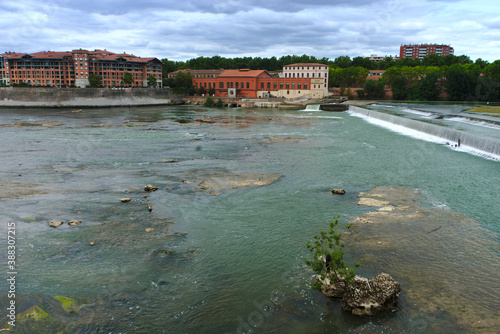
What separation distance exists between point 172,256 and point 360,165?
14.5 m

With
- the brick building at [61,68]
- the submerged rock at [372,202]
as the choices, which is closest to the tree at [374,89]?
the brick building at [61,68]

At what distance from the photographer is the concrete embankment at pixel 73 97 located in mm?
76562

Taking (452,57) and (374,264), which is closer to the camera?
(374,264)

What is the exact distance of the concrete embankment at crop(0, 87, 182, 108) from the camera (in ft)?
251

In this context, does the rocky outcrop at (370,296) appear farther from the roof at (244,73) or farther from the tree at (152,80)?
A: the tree at (152,80)

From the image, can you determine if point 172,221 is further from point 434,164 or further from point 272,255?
point 434,164

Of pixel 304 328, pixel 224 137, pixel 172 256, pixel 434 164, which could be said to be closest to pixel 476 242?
pixel 304 328

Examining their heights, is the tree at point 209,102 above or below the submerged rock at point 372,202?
above

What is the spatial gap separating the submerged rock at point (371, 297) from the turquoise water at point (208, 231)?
0.25 metres

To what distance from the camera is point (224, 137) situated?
118 ft

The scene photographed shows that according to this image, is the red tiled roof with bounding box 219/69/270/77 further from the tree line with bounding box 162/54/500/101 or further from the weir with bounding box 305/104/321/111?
the weir with bounding box 305/104/321/111

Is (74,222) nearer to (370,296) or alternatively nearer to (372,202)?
(370,296)

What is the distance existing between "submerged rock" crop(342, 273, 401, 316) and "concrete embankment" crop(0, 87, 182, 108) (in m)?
81.4

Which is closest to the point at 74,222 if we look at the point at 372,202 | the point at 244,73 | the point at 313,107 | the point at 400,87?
the point at 372,202
